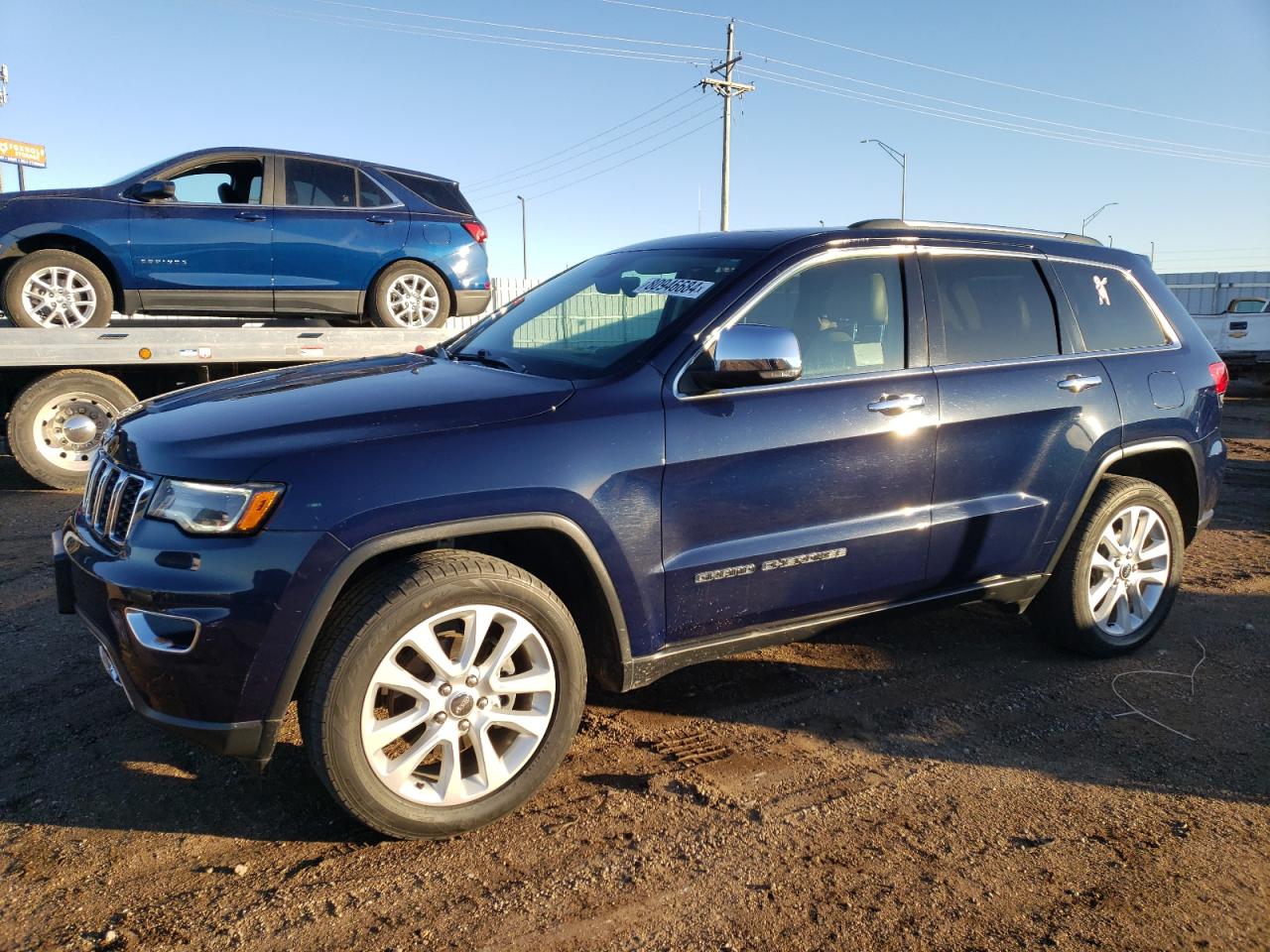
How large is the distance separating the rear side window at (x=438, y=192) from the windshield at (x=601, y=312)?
463cm

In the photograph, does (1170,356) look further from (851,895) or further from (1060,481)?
(851,895)

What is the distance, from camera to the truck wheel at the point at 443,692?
2615 millimetres

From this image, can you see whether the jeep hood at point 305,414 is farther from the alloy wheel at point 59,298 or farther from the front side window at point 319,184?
the front side window at point 319,184

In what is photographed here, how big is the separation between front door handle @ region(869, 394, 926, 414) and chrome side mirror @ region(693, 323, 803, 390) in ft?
1.54

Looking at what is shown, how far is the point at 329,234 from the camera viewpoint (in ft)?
25.8

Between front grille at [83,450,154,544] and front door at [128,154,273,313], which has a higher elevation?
front door at [128,154,273,313]

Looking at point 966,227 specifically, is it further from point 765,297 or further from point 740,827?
point 740,827

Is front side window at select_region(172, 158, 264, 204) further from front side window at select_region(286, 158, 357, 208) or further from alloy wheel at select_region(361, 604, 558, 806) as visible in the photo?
alloy wheel at select_region(361, 604, 558, 806)

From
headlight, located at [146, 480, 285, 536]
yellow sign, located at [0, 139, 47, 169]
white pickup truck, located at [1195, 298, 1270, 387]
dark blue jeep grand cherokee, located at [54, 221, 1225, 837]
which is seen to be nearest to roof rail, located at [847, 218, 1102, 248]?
dark blue jeep grand cherokee, located at [54, 221, 1225, 837]

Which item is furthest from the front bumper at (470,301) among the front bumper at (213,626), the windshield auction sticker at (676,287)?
the front bumper at (213,626)

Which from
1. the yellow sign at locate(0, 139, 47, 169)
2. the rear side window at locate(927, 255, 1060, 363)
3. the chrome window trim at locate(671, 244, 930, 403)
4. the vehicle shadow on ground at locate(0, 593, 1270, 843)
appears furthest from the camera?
the yellow sign at locate(0, 139, 47, 169)

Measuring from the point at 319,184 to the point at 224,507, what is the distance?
6188 mm

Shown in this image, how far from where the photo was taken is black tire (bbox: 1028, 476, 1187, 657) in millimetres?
4121

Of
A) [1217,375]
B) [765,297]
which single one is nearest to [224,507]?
[765,297]
